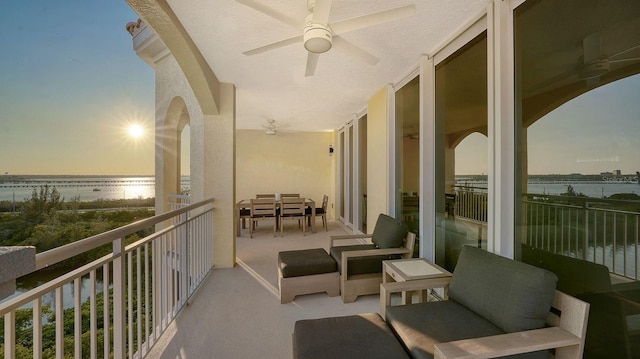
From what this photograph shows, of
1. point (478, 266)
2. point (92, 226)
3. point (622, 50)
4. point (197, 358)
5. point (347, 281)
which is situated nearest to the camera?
point (622, 50)

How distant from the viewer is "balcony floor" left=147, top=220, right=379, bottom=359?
1896 mm

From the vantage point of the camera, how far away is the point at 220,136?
3660 millimetres

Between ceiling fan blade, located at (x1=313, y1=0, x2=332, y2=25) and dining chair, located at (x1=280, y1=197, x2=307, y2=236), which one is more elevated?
ceiling fan blade, located at (x1=313, y1=0, x2=332, y2=25)

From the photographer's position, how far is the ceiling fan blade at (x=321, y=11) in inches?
65.0

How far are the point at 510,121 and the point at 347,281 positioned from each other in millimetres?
2042

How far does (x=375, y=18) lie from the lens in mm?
1734

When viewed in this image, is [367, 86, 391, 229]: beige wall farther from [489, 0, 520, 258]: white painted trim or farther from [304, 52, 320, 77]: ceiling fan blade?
[489, 0, 520, 258]: white painted trim

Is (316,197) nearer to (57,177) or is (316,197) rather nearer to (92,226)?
(92,226)

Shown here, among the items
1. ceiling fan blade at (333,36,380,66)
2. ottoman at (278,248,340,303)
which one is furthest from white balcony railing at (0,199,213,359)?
ceiling fan blade at (333,36,380,66)

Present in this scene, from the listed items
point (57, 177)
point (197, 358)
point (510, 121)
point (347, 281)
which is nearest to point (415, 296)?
point (347, 281)

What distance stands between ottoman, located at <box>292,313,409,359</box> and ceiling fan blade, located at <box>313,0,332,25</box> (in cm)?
205

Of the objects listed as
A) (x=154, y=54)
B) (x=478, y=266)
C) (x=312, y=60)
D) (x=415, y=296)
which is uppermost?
(x=154, y=54)

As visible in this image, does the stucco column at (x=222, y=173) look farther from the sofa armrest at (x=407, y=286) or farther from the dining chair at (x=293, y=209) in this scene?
the sofa armrest at (x=407, y=286)

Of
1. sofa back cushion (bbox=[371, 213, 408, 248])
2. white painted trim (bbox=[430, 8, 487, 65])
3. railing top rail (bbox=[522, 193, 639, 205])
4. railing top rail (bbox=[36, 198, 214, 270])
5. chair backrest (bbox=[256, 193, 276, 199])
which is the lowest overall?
sofa back cushion (bbox=[371, 213, 408, 248])
